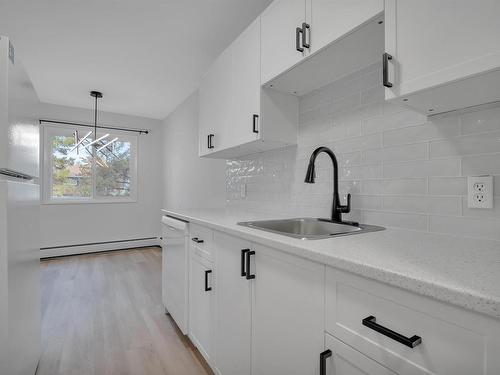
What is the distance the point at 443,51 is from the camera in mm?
762

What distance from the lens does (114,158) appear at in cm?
473

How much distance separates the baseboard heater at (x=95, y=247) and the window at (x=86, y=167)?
28.9 inches

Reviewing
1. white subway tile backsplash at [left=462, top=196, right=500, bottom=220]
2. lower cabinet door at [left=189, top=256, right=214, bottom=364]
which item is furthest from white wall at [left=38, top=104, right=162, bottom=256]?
white subway tile backsplash at [left=462, top=196, right=500, bottom=220]

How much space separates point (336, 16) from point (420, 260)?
3.25 ft

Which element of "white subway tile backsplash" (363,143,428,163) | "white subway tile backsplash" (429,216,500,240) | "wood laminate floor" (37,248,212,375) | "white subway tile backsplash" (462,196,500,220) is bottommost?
"wood laminate floor" (37,248,212,375)

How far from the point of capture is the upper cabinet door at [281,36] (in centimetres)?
128

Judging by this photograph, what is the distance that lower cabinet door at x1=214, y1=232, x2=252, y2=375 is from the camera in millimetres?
1173

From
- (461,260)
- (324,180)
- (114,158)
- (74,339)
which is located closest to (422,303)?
(461,260)

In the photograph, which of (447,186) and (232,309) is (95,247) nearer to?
(232,309)

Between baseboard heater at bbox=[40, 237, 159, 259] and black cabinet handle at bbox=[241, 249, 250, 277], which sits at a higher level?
black cabinet handle at bbox=[241, 249, 250, 277]

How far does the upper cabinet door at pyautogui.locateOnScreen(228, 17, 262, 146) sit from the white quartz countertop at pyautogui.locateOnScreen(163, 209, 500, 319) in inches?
31.7

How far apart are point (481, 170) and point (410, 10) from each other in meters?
0.61

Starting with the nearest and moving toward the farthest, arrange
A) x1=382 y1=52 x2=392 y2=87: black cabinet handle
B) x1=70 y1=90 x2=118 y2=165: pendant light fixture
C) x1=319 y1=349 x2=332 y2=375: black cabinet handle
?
x1=319 y1=349 x2=332 y2=375: black cabinet handle, x1=382 y1=52 x2=392 y2=87: black cabinet handle, x1=70 y1=90 x2=118 y2=165: pendant light fixture

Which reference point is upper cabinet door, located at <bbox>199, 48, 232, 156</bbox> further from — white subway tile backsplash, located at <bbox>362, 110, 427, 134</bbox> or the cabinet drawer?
white subway tile backsplash, located at <bbox>362, 110, 427, 134</bbox>
